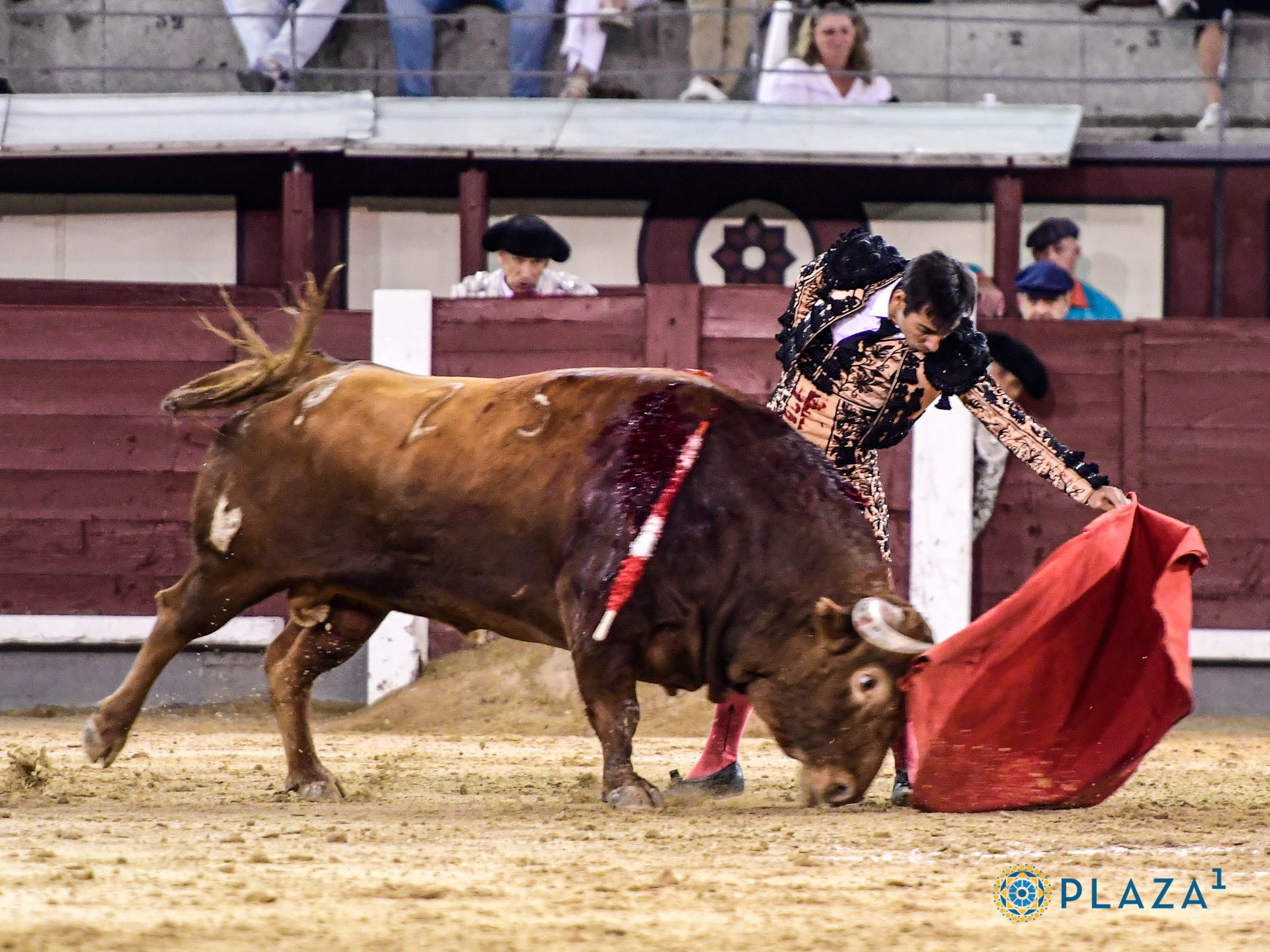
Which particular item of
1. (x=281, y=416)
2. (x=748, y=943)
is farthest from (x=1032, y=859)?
(x=281, y=416)

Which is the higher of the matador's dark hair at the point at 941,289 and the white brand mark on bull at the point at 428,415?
the matador's dark hair at the point at 941,289

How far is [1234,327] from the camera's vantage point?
671cm

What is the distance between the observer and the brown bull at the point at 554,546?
388cm

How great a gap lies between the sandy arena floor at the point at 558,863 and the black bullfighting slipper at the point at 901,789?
0.22ft

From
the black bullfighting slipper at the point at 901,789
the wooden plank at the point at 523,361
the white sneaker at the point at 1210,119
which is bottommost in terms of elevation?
the black bullfighting slipper at the point at 901,789

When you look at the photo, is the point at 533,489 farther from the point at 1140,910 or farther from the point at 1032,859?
the point at 1140,910

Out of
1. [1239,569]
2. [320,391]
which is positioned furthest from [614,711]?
[1239,569]

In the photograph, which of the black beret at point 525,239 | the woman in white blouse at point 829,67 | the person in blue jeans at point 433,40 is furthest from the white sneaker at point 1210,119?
the black beret at point 525,239

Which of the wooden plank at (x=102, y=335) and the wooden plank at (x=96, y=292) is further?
the wooden plank at (x=96, y=292)

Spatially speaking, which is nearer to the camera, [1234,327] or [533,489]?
[533,489]

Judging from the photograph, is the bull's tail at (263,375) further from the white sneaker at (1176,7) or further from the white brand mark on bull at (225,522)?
the white sneaker at (1176,7)

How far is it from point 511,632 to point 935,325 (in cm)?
117

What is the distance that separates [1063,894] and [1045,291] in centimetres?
440

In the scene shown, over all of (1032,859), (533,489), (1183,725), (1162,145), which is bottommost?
(1183,725)
